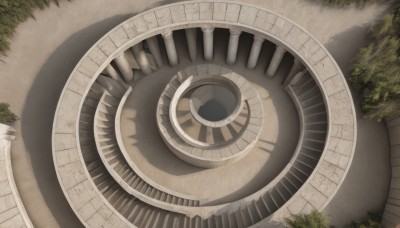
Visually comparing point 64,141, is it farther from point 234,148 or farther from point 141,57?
point 234,148

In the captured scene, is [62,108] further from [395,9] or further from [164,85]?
[395,9]

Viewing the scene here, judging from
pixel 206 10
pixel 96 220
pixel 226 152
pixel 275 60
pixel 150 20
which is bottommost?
pixel 96 220

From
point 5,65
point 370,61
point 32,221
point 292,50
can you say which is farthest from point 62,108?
point 370,61

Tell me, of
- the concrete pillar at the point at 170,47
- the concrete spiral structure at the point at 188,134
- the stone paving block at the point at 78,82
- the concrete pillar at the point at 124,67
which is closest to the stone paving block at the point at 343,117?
the concrete spiral structure at the point at 188,134

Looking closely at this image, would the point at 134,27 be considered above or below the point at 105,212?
above

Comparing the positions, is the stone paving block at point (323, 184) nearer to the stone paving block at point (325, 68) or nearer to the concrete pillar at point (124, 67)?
the stone paving block at point (325, 68)

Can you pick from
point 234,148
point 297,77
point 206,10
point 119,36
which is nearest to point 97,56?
point 119,36

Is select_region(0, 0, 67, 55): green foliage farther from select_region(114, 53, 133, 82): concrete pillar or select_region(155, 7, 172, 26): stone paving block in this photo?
select_region(155, 7, 172, 26): stone paving block
